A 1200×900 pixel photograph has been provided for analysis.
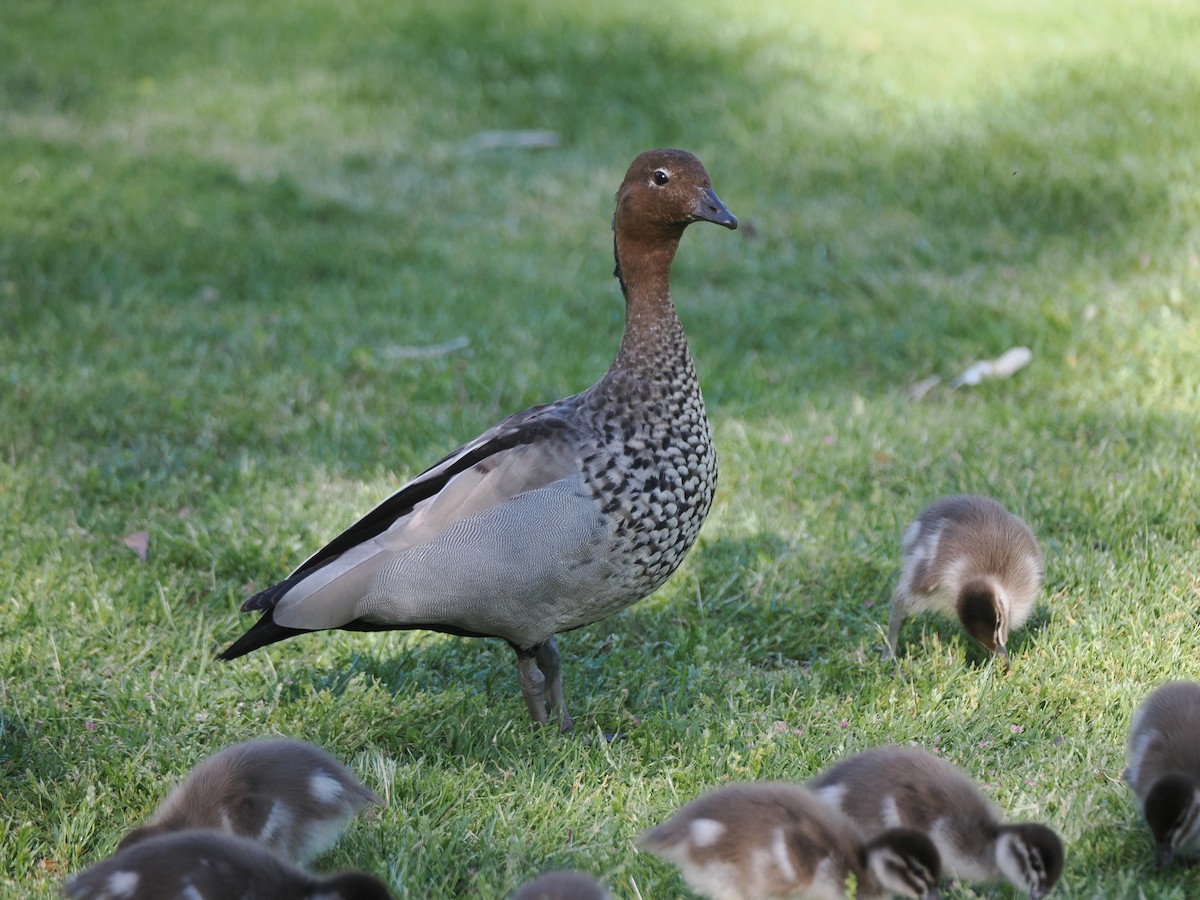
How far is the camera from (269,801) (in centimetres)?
343

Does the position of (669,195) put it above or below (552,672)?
above

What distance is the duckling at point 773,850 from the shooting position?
308 centimetres

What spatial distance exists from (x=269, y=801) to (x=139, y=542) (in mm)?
2081

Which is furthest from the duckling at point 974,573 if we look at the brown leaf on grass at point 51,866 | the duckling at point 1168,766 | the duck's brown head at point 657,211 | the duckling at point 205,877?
the brown leaf on grass at point 51,866

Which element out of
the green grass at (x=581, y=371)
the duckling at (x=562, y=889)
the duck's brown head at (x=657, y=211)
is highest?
the duck's brown head at (x=657, y=211)

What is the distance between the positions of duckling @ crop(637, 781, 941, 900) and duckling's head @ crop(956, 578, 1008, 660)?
1.22 meters

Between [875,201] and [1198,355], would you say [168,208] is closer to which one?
[875,201]

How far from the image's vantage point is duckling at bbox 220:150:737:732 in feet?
13.0

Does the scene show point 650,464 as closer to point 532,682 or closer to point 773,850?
point 532,682

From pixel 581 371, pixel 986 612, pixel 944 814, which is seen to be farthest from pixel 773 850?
pixel 581 371

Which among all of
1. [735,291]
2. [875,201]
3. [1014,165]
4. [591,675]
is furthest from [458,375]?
[1014,165]

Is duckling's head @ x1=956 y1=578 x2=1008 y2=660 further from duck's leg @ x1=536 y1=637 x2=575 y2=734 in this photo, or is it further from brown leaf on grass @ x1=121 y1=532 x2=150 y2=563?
brown leaf on grass @ x1=121 y1=532 x2=150 y2=563

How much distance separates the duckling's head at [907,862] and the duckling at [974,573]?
1351 millimetres

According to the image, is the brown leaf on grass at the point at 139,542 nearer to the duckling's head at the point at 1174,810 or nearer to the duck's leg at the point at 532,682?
the duck's leg at the point at 532,682
